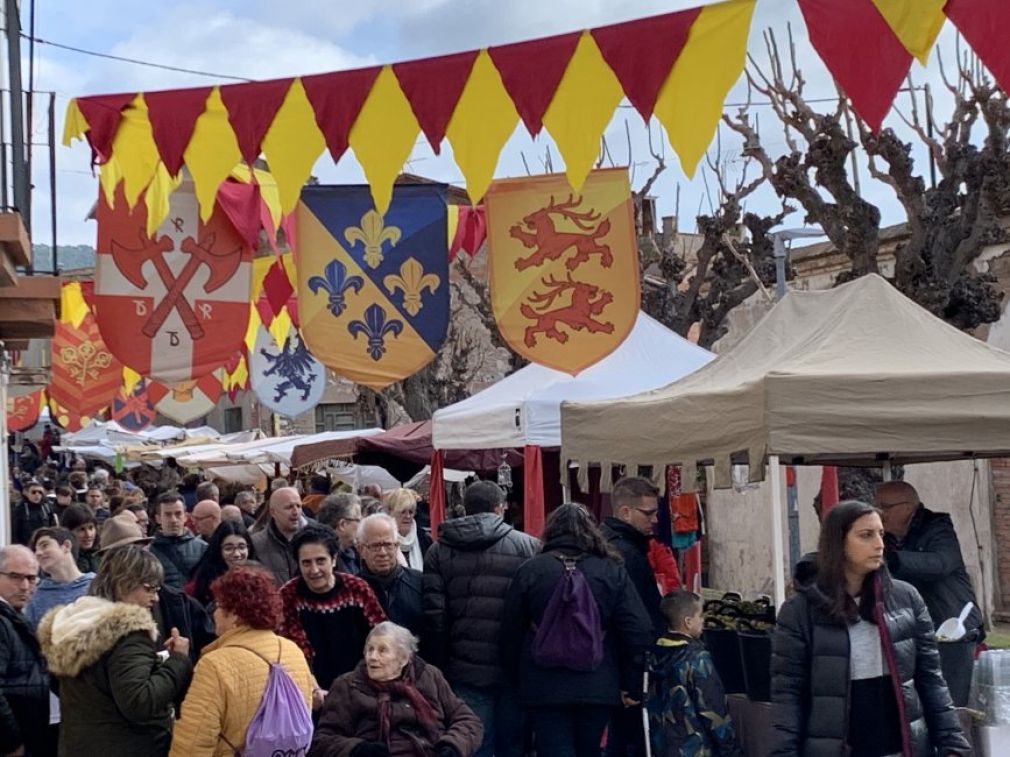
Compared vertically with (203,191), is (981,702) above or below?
below

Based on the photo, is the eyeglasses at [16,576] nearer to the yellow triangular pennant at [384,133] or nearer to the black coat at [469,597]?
the black coat at [469,597]

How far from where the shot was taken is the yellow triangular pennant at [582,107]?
26.1 feet

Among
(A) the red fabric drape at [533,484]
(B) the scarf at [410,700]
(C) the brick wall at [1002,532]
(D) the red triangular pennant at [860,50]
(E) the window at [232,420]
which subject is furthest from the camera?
(E) the window at [232,420]

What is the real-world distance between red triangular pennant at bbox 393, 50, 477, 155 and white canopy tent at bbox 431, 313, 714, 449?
305cm

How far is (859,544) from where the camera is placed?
5.12m

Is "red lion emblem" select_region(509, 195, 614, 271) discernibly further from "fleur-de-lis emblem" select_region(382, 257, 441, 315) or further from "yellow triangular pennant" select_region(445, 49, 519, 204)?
"yellow triangular pennant" select_region(445, 49, 519, 204)

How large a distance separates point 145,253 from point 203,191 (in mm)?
1282

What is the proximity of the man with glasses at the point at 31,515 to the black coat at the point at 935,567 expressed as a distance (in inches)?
432

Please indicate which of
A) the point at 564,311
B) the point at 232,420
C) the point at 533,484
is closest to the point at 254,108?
the point at 564,311

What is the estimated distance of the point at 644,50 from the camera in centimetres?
776

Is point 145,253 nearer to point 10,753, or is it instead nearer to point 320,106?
point 320,106

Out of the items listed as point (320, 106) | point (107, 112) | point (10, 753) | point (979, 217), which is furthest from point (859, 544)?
point (979, 217)

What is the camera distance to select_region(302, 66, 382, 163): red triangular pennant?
8531mm

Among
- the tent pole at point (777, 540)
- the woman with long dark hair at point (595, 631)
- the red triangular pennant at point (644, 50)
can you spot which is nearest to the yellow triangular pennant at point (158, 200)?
the red triangular pennant at point (644, 50)
